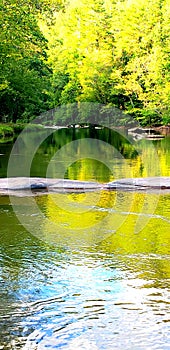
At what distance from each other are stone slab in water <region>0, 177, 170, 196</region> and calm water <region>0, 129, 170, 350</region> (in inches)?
19.6

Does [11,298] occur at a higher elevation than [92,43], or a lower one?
lower

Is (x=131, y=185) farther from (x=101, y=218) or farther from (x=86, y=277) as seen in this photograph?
(x=86, y=277)

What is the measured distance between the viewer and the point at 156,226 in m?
8.31

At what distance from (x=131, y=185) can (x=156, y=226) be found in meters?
3.65

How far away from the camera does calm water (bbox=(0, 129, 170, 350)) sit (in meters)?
4.50

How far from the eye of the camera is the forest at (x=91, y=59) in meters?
33.8

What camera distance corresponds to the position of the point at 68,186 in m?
11.8

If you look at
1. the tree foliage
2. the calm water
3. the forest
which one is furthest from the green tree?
the calm water

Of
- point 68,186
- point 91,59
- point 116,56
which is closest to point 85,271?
point 68,186

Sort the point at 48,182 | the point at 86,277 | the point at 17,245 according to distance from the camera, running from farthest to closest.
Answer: the point at 48,182 → the point at 17,245 → the point at 86,277

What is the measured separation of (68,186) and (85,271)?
19.0ft

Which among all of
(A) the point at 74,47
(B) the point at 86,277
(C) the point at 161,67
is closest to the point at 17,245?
(B) the point at 86,277

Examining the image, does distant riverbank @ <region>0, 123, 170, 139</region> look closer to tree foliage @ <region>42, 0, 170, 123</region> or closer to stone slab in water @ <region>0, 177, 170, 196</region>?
tree foliage @ <region>42, 0, 170, 123</region>

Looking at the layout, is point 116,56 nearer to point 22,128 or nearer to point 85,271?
point 22,128
